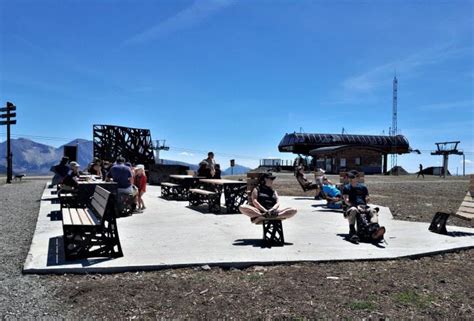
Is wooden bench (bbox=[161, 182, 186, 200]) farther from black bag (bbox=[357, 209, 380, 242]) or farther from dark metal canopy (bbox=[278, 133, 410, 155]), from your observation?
dark metal canopy (bbox=[278, 133, 410, 155])

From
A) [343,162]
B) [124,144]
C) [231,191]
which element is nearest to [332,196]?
[231,191]

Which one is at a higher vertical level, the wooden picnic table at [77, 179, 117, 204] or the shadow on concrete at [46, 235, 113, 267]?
the wooden picnic table at [77, 179, 117, 204]

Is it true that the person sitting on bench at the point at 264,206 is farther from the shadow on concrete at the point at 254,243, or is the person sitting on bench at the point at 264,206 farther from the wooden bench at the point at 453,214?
the wooden bench at the point at 453,214

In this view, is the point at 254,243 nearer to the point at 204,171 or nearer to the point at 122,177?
the point at 122,177

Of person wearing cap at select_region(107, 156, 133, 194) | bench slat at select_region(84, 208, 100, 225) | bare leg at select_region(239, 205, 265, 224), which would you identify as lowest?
bench slat at select_region(84, 208, 100, 225)

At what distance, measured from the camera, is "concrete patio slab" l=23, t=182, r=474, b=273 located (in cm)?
569

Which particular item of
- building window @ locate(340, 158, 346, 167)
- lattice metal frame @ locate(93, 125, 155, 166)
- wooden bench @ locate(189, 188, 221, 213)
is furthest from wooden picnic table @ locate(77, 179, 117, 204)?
building window @ locate(340, 158, 346, 167)

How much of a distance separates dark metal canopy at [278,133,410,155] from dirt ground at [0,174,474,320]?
63.7 meters

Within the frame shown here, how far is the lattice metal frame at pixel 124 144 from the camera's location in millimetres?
32156

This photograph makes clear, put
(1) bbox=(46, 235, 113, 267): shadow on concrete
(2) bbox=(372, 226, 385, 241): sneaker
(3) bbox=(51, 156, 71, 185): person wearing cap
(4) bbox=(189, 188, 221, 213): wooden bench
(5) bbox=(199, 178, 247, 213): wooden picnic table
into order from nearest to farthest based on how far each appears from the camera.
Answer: (1) bbox=(46, 235, 113, 267): shadow on concrete, (2) bbox=(372, 226, 385, 241): sneaker, (5) bbox=(199, 178, 247, 213): wooden picnic table, (4) bbox=(189, 188, 221, 213): wooden bench, (3) bbox=(51, 156, 71, 185): person wearing cap

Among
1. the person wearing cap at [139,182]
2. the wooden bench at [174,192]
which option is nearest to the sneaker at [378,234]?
the person wearing cap at [139,182]

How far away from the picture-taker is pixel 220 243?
704cm

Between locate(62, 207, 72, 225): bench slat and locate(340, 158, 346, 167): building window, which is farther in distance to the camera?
locate(340, 158, 346, 167): building window

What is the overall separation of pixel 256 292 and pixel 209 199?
7076 millimetres
